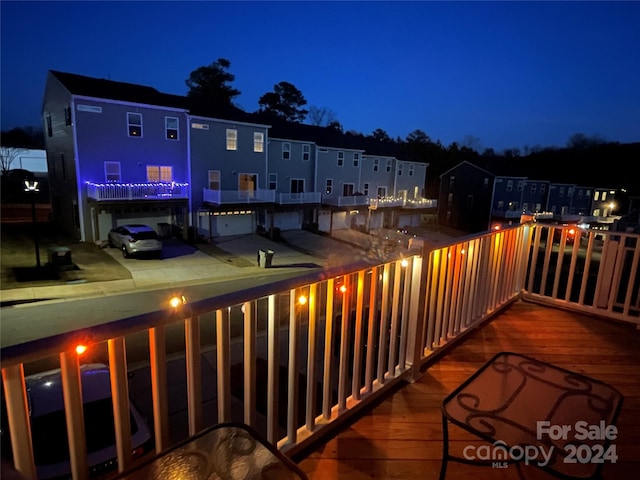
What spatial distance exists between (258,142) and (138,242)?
747 centimetres

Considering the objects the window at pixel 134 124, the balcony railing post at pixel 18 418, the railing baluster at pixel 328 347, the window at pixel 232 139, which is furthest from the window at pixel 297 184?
the balcony railing post at pixel 18 418

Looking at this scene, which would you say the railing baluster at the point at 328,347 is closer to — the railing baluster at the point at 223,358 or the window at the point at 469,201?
the railing baluster at the point at 223,358

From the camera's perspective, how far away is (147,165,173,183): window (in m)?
15.0

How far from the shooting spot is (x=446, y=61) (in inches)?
1112

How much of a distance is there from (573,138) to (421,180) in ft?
61.0

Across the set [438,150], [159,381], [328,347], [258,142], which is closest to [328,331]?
[328,347]

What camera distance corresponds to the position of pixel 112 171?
1422cm

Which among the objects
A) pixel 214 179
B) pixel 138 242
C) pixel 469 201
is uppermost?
pixel 214 179

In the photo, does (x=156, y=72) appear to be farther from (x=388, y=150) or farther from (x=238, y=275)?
(x=238, y=275)

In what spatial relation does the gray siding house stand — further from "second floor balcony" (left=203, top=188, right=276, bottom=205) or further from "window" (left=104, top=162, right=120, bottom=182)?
"second floor balcony" (left=203, top=188, right=276, bottom=205)

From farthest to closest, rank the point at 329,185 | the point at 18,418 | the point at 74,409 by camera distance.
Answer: the point at 329,185
the point at 74,409
the point at 18,418

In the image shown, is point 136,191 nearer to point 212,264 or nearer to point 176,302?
point 212,264

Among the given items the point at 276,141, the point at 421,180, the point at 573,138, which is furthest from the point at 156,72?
the point at 573,138

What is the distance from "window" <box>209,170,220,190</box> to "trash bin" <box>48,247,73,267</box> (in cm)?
665
